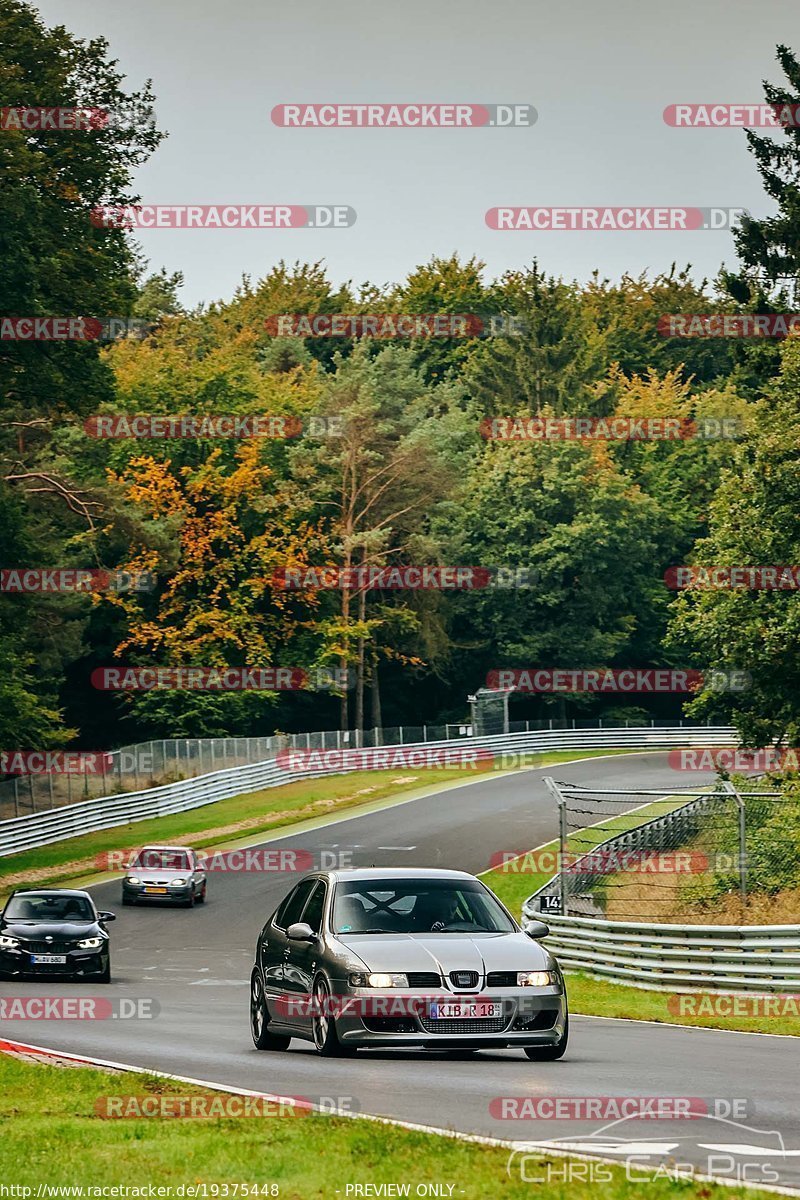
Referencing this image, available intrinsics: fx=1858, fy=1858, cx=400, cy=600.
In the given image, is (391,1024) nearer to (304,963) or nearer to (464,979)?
(464,979)

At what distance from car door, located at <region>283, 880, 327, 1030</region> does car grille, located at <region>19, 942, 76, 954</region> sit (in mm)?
11196

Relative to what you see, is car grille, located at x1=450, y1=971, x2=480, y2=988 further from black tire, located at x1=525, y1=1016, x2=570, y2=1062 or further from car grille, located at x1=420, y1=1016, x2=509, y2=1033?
black tire, located at x1=525, y1=1016, x2=570, y2=1062

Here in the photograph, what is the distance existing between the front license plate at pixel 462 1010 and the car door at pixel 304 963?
1.18 metres

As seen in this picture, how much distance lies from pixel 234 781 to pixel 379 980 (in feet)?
166

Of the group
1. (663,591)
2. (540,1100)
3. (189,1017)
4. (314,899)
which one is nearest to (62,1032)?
(189,1017)

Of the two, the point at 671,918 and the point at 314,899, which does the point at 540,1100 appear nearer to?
the point at 314,899

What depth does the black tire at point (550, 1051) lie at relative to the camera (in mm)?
14041

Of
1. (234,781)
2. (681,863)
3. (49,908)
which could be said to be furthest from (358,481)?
(49,908)

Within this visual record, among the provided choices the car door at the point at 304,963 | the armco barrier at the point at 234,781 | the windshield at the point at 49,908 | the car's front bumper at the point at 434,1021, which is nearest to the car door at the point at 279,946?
the car door at the point at 304,963

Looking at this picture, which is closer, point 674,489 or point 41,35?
point 41,35

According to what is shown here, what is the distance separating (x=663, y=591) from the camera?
90.7m

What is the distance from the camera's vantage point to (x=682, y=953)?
24.5 meters

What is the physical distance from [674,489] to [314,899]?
79.1 m

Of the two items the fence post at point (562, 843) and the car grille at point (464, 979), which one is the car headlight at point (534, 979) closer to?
the car grille at point (464, 979)
